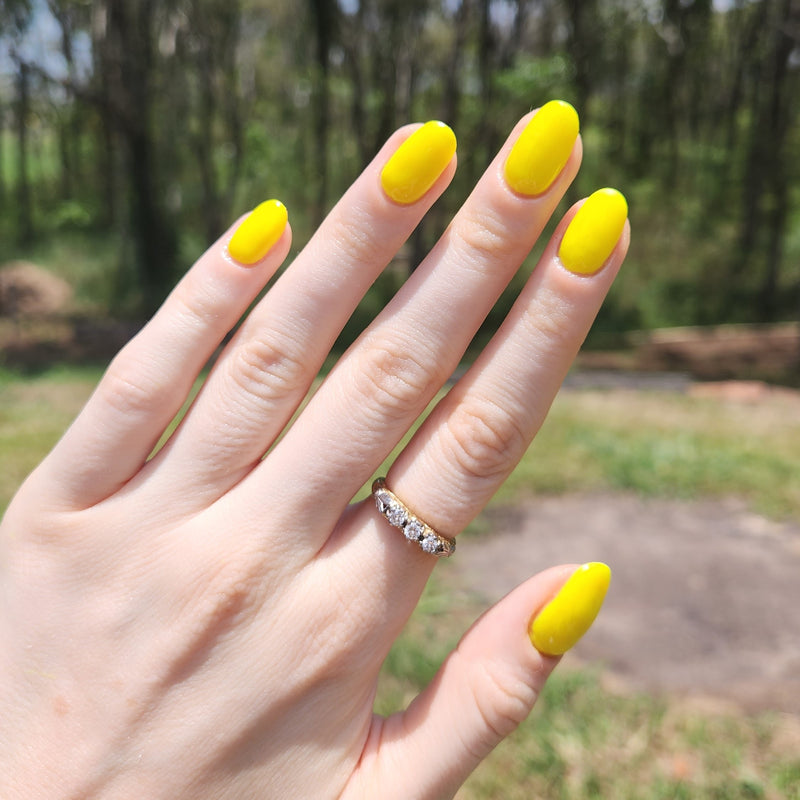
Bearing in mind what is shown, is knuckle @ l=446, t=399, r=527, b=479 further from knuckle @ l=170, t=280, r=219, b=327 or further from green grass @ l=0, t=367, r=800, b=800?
green grass @ l=0, t=367, r=800, b=800

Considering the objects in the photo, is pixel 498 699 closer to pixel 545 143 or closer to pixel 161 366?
pixel 161 366

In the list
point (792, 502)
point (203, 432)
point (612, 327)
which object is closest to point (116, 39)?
point (612, 327)

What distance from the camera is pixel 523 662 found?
1180mm

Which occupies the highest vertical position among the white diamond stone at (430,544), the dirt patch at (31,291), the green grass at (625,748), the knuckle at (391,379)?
the knuckle at (391,379)

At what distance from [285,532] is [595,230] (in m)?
0.66

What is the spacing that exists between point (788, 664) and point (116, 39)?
12.0m

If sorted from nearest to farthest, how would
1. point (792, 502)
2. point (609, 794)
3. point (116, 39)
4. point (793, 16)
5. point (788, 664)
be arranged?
1. point (609, 794)
2. point (788, 664)
3. point (792, 502)
4. point (793, 16)
5. point (116, 39)

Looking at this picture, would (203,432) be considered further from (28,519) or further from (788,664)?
(788,664)

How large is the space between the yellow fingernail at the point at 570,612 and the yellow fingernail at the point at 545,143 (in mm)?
631

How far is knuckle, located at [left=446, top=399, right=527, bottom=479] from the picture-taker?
1.20 meters

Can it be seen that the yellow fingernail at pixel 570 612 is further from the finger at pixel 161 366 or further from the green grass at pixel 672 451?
the green grass at pixel 672 451

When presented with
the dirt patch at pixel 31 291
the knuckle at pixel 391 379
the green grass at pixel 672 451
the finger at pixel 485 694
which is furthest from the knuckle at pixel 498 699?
the dirt patch at pixel 31 291

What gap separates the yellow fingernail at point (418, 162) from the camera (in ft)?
3.77

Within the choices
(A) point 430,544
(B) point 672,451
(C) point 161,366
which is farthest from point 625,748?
(B) point 672,451
